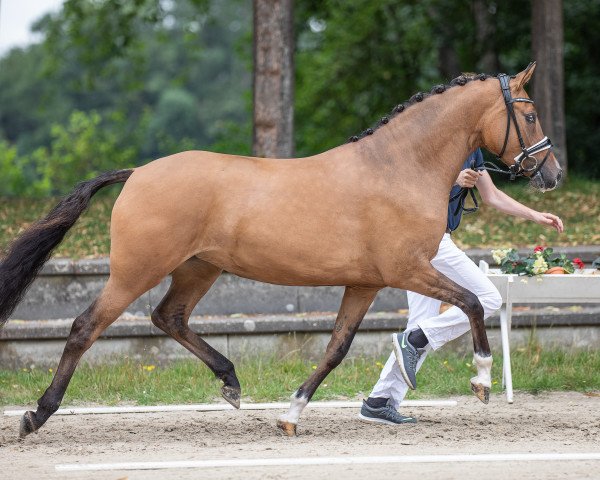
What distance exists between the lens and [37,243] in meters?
6.42

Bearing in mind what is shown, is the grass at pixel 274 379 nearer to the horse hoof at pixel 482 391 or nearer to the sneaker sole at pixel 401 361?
the sneaker sole at pixel 401 361

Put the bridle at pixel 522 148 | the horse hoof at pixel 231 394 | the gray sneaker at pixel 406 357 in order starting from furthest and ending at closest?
1. the horse hoof at pixel 231 394
2. the gray sneaker at pixel 406 357
3. the bridle at pixel 522 148

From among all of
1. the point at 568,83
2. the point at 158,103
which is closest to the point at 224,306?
the point at 568,83

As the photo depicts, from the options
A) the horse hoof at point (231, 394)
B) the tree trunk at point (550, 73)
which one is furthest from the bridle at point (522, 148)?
the tree trunk at point (550, 73)

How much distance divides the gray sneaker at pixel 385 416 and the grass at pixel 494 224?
390cm

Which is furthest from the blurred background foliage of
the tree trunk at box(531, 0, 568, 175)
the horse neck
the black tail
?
the horse neck

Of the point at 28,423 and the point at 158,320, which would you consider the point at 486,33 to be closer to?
the point at 158,320

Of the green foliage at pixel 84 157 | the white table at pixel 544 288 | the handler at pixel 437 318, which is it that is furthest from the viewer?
the green foliage at pixel 84 157

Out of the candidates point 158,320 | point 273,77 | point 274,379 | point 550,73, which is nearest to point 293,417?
point 158,320

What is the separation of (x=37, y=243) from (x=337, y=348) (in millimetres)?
1943

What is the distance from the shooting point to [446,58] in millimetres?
19641

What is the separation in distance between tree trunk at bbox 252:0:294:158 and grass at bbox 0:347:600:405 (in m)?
4.30

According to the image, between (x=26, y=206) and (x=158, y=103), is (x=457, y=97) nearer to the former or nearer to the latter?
(x=26, y=206)

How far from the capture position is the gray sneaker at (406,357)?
6.30 meters
